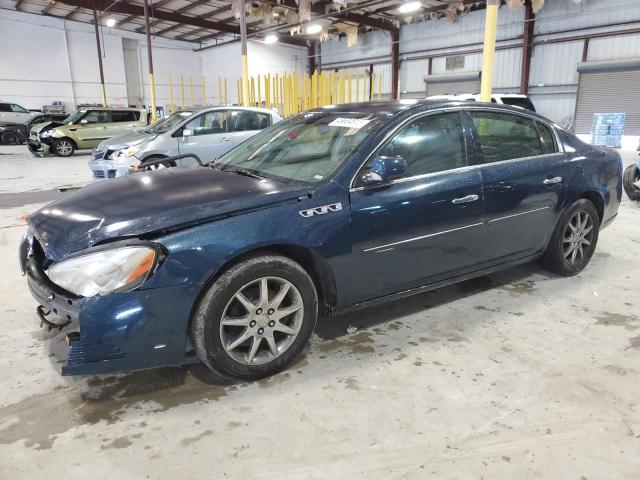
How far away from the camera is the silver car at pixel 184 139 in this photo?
7.41 m

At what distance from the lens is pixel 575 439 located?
1.99 meters

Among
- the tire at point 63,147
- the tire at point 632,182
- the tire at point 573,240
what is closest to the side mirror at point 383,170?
the tire at point 573,240

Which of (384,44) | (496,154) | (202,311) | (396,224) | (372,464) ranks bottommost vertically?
(372,464)

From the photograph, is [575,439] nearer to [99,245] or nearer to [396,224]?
[396,224]

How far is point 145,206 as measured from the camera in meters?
2.34

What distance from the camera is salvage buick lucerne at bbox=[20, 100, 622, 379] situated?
2088mm

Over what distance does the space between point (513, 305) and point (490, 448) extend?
5.24 feet

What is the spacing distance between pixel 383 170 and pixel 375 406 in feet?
3.88

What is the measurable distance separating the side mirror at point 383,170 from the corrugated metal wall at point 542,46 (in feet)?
56.1

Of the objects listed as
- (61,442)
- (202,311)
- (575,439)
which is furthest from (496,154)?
(61,442)

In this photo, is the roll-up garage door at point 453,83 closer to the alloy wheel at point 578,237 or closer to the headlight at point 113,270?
the alloy wheel at point 578,237

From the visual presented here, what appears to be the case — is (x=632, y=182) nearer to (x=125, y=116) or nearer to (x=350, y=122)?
(x=350, y=122)

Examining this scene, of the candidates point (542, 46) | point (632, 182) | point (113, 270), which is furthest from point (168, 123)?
point (542, 46)

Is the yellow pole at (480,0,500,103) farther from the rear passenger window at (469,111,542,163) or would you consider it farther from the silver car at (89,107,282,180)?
the silver car at (89,107,282,180)
